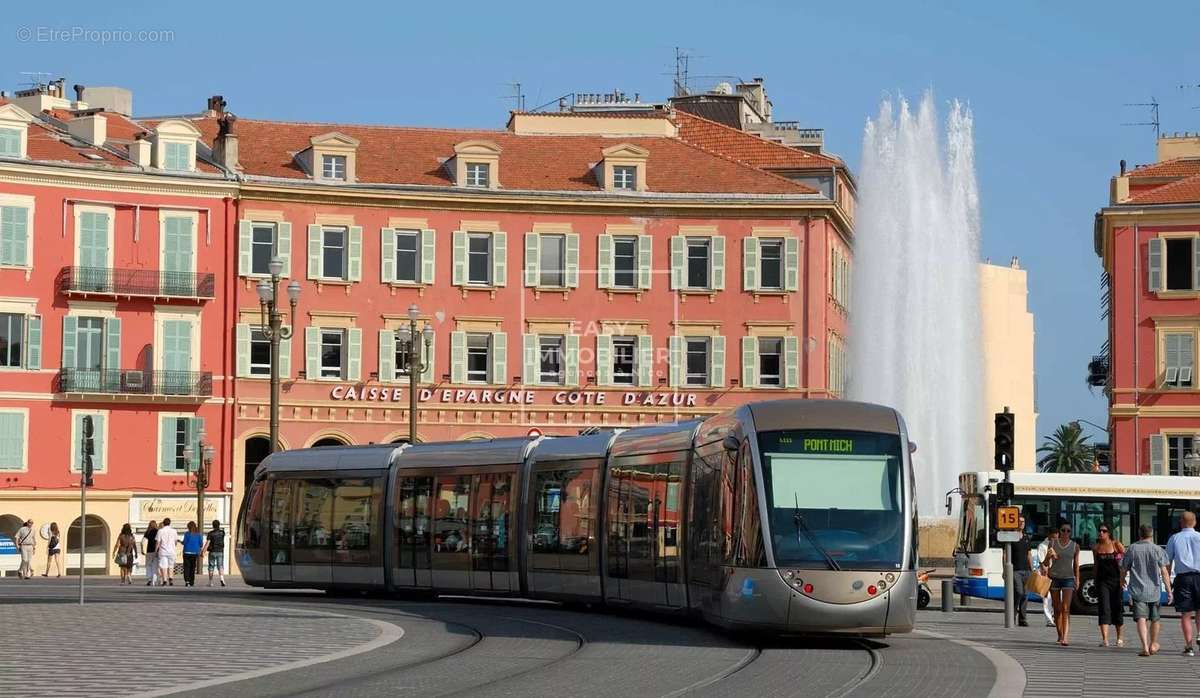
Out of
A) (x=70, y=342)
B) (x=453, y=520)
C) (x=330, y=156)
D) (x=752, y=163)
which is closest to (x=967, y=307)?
(x=752, y=163)

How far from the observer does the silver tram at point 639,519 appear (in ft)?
77.3

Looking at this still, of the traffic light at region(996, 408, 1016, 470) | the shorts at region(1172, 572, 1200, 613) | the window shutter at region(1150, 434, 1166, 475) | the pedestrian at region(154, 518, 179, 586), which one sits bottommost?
the pedestrian at region(154, 518, 179, 586)

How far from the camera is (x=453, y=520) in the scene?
3419cm

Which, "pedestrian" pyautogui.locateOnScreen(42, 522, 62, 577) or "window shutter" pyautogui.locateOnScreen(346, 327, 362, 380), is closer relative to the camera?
"pedestrian" pyautogui.locateOnScreen(42, 522, 62, 577)

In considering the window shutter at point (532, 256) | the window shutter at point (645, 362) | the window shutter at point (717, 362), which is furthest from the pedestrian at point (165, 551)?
the window shutter at point (717, 362)

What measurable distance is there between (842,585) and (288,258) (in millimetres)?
43423

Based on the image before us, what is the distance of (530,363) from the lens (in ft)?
216

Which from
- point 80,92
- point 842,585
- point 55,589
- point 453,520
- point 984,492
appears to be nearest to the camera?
point 842,585

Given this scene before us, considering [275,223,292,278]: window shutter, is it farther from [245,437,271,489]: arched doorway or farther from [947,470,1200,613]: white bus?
[947,470,1200,613]: white bus

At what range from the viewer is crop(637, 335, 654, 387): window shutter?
218ft

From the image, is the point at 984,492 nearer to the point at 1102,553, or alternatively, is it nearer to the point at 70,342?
the point at 1102,553

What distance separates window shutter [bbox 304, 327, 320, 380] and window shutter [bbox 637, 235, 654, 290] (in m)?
10.1

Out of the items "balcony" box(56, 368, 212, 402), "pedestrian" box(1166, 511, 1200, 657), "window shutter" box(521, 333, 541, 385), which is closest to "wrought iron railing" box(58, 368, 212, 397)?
"balcony" box(56, 368, 212, 402)

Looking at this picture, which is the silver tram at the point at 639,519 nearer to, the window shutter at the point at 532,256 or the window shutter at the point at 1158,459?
the window shutter at the point at 532,256
